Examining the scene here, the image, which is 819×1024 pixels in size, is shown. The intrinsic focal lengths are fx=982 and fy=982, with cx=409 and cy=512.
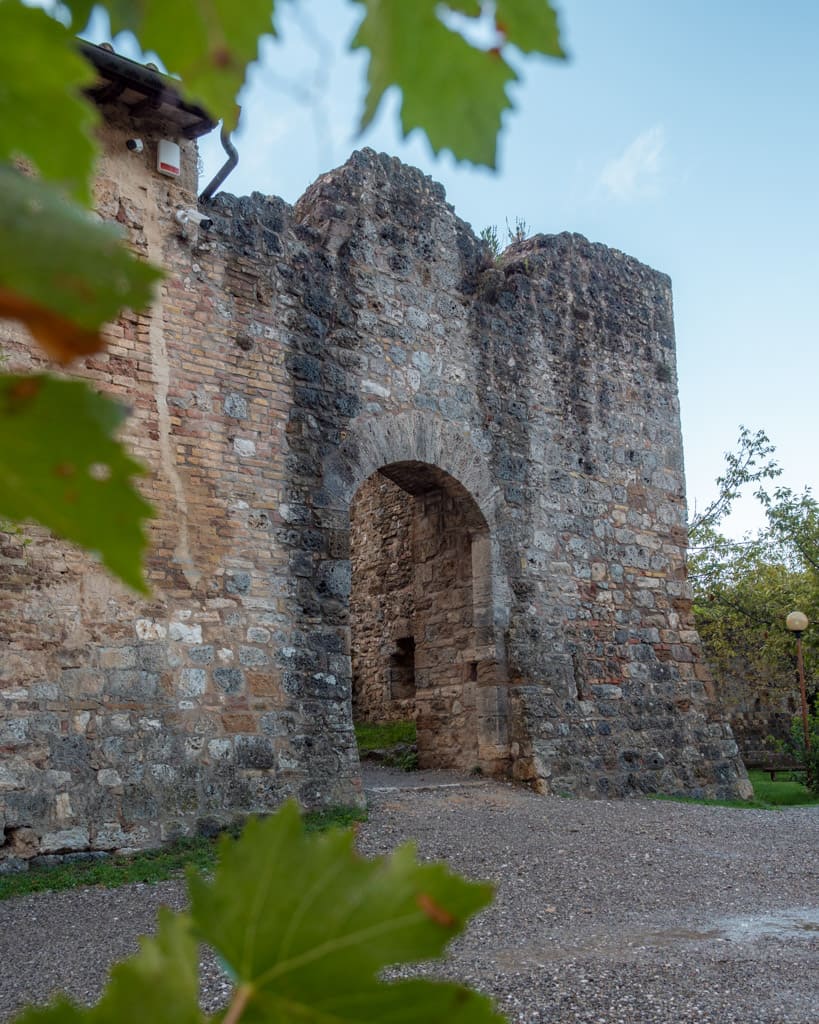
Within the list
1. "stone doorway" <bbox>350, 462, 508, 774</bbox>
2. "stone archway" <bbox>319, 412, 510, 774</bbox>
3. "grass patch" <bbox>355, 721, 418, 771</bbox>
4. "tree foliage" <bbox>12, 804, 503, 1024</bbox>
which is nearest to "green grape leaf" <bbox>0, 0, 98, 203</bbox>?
"tree foliage" <bbox>12, 804, 503, 1024</bbox>

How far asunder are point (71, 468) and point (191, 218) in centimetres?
696

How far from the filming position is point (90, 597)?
597cm

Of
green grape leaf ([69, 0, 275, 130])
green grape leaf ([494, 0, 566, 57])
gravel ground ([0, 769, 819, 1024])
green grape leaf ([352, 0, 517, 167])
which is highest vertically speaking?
green grape leaf ([494, 0, 566, 57])

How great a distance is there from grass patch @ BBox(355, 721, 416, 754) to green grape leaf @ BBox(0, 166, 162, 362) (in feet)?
32.7

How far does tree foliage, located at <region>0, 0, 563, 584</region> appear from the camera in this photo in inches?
11.4

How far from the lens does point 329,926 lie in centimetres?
37

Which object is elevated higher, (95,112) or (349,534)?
(349,534)

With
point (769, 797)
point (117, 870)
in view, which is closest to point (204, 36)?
point (117, 870)

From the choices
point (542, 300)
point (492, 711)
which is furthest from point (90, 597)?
point (542, 300)

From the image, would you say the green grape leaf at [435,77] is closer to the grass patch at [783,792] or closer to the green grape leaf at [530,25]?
the green grape leaf at [530,25]

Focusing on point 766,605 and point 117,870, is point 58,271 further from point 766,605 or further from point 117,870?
point 766,605

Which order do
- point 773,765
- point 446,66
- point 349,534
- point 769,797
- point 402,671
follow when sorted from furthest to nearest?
point 773,765 → point 402,671 → point 769,797 → point 349,534 → point 446,66

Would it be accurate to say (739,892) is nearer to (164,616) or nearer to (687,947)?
(687,947)

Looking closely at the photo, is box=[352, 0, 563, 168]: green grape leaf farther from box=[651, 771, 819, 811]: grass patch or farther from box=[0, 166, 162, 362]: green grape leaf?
box=[651, 771, 819, 811]: grass patch
